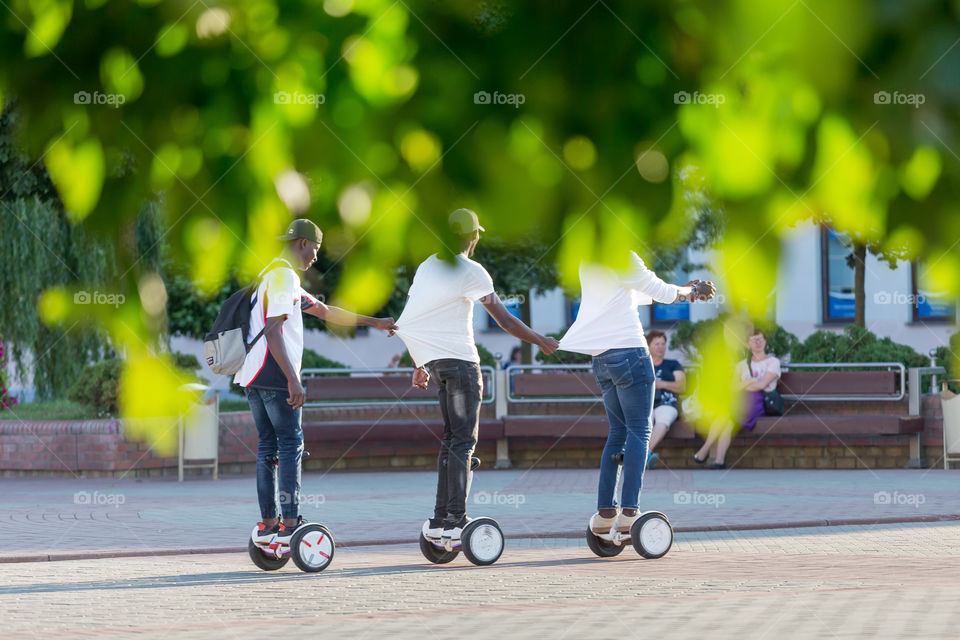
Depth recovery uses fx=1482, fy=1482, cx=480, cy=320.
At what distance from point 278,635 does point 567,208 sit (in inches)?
160

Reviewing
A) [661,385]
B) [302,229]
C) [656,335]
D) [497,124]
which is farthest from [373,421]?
[497,124]

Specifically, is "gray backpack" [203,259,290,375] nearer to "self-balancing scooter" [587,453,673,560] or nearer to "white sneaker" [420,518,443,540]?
"white sneaker" [420,518,443,540]

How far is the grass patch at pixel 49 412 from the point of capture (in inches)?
622

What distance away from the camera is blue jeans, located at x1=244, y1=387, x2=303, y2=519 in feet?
22.9

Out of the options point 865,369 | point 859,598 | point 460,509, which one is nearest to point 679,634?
point 859,598

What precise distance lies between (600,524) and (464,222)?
19.8ft

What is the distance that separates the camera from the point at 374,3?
5.92 feet

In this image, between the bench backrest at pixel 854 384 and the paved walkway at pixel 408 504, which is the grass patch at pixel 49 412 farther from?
the bench backrest at pixel 854 384

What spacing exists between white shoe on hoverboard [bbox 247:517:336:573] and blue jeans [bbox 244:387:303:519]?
0.10 metres

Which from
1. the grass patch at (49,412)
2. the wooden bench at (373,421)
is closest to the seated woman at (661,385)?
the wooden bench at (373,421)

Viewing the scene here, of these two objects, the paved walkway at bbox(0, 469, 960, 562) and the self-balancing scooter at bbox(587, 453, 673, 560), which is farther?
the paved walkway at bbox(0, 469, 960, 562)

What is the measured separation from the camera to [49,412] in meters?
17.1

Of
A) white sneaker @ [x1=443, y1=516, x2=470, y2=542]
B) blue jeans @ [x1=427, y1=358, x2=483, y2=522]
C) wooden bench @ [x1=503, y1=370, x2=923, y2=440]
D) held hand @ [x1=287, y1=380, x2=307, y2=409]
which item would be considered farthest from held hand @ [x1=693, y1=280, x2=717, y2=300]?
wooden bench @ [x1=503, y1=370, x2=923, y2=440]

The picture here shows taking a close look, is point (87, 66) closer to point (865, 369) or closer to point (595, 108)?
point (595, 108)
